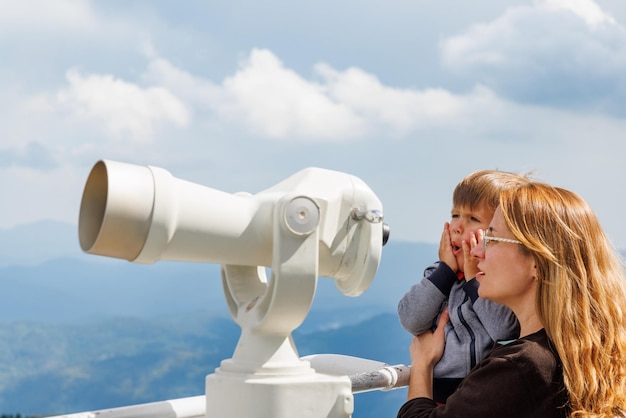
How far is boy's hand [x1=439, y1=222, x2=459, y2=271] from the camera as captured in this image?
1778 mm

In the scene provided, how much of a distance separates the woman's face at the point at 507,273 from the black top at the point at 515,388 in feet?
0.36

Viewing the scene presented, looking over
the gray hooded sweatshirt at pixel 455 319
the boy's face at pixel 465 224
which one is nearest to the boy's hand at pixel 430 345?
the gray hooded sweatshirt at pixel 455 319

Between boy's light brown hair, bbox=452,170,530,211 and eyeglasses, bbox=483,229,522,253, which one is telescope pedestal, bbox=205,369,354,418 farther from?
boy's light brown hair, bbox=452,170,530,211

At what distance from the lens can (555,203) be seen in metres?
1.50

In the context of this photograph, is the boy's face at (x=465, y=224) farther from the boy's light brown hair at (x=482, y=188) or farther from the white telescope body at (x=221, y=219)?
the white telescope body at (x=221, y=219)

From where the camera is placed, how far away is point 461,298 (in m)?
1.76

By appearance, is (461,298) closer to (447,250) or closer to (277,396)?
(447,250)

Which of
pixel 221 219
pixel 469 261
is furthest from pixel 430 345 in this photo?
pixel 221 219

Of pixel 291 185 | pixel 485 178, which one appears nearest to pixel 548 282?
pixel 485 178

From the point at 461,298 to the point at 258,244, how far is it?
59cm

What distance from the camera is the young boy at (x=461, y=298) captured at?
1.70 metres

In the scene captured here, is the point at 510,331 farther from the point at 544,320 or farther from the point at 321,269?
the point at 321,269

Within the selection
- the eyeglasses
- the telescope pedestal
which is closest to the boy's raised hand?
the eyeglasses

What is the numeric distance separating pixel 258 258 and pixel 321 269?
0.13 m
